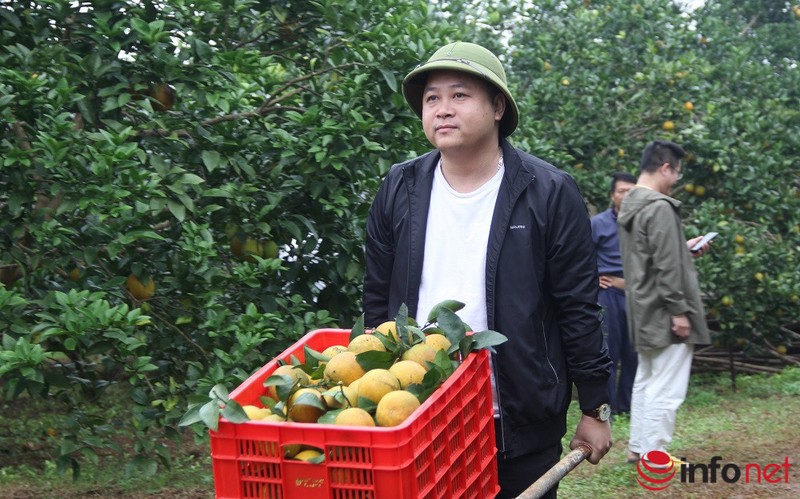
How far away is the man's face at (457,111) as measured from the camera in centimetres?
318

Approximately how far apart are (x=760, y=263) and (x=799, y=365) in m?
1.33

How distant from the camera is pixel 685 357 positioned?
259 inches

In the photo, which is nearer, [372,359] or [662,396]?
[372,359]

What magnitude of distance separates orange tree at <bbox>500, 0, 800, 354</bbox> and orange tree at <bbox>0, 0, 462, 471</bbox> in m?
3.62

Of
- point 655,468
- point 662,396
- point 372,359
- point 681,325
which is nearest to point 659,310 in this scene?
point 681,325

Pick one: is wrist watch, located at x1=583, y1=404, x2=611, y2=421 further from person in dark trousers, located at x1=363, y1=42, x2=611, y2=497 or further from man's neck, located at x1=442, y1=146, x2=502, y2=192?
man's neck, located at x1=442, y1=146, x2=502, y2=192

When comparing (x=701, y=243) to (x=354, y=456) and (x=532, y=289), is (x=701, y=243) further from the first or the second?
(x=354, y=456)

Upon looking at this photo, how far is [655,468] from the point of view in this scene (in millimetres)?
6520

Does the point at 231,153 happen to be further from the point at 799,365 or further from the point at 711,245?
the point at 799,365

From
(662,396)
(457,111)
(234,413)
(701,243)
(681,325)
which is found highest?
(457,111)

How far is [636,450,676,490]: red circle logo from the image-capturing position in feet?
21.2

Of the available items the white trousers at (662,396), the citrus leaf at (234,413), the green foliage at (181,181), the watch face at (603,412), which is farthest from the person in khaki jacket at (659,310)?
the citrus leaf at (234,413)

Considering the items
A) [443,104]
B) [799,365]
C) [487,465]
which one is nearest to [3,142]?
[443,104]

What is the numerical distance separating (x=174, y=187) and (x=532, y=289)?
1690mm
